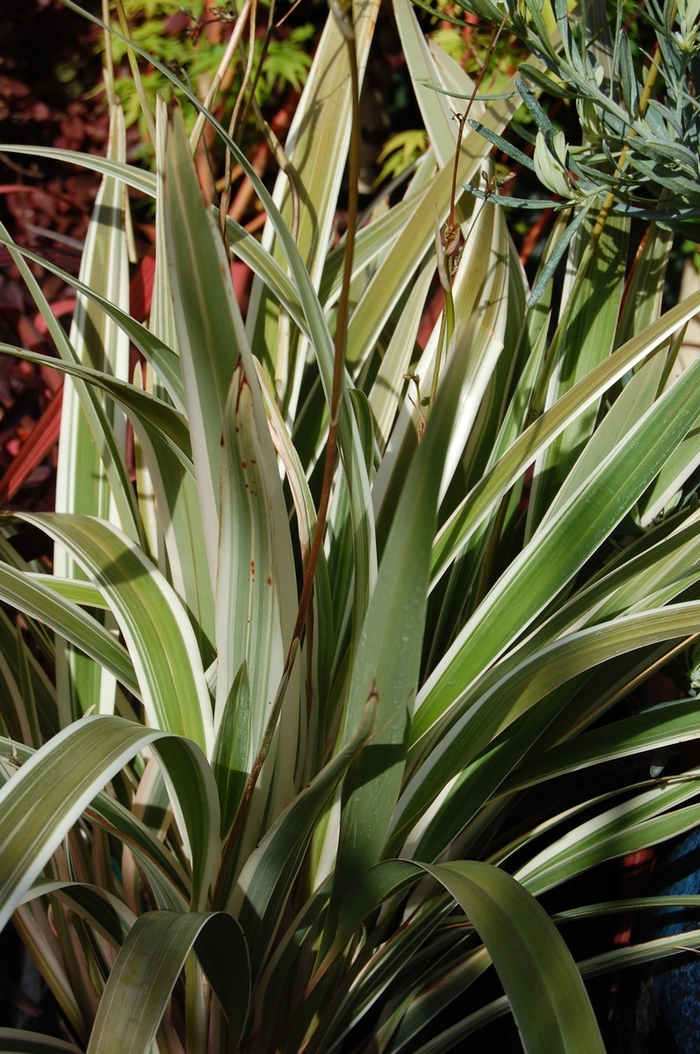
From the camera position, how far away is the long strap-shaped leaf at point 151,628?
567mm

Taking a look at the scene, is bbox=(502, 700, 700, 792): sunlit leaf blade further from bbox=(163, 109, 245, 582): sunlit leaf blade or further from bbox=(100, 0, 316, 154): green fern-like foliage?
bbox=(100, 0, 316, 154): green fern-like foliage

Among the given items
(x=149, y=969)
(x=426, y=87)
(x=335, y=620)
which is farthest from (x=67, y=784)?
(x=426, y=87)

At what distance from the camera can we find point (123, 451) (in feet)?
2.58

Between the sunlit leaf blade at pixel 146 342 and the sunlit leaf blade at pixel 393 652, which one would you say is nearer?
the sunlit leaf blade at pixel 393 652

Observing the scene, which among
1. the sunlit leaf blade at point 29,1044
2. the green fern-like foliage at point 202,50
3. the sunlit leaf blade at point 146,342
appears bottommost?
the sunlit leaf blade at point 29,1044

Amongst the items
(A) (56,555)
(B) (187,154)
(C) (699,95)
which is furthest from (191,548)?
(C) (699,95)

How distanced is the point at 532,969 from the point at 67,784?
9.9 inches

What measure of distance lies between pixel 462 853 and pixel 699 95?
77cm

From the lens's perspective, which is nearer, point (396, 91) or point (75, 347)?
point (75, 347)

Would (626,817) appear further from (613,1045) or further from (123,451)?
(123,451)

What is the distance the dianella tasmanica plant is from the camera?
0.39 metres

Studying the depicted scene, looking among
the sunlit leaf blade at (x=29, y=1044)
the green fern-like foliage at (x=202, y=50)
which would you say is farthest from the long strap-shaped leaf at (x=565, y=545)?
the green fern-like foliage at (x=202, y=50)

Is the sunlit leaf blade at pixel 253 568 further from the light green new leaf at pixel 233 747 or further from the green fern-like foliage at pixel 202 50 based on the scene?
the green fern-like foliage at pixel 202 50

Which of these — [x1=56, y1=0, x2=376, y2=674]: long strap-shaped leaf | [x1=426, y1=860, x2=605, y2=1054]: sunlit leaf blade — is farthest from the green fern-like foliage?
→ [x1=426, y1=860, x2=605, y2=1054]: sunlit leaf blade
